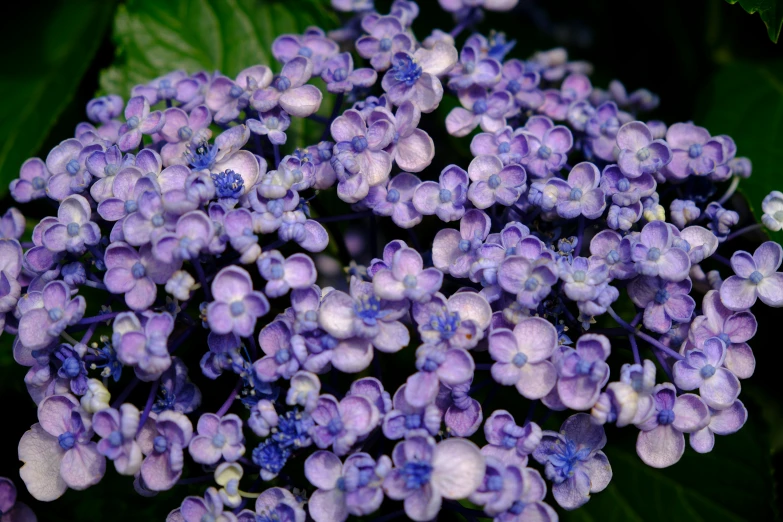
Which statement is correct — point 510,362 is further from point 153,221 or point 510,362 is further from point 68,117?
point 68,117

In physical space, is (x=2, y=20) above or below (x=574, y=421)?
below

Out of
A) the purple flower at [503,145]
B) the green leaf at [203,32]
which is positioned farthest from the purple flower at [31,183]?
the purple flower at [503,145]

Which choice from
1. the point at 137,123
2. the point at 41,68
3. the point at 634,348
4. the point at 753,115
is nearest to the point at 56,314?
the point at 137,123

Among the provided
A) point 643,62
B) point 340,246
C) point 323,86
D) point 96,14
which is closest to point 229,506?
point 340,246

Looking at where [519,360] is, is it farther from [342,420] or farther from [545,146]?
[545,146]

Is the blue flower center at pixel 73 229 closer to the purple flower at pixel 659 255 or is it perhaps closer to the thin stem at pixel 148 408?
the thin stem at pixel 148 408

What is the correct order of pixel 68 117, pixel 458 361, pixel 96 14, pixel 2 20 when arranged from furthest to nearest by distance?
pixel 2 20
pixel 96 14
pixel 68 117
pixel 458 361
